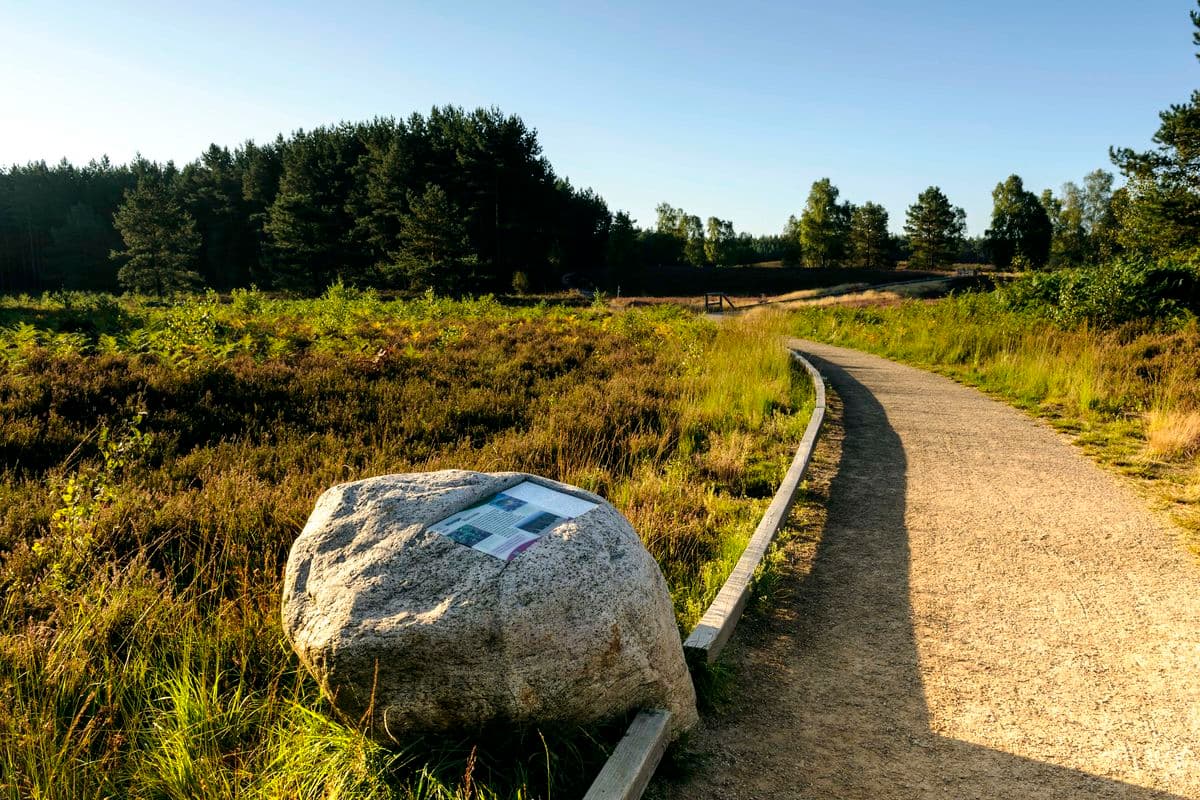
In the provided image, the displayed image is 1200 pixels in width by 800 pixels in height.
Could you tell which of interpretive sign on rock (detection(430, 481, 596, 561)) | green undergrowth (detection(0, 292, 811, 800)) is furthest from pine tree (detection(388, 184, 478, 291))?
interpretive sign on rock (detection(430, 481, 596, 561))

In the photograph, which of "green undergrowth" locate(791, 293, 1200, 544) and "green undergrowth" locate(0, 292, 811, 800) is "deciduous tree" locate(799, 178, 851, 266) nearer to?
"green undergrowth" locate(791, 293, 1200, 544)

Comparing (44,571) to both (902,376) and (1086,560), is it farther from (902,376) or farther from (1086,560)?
(902,376)

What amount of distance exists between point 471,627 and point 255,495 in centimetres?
325

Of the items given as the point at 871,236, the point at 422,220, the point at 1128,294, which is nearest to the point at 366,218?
the point at 422,220

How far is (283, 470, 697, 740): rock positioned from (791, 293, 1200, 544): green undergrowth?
5.71m

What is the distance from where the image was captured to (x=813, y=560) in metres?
5.34

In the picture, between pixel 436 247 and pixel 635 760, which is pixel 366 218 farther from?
pixel 635 760

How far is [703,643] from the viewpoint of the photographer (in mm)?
3725

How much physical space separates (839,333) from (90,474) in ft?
73.8

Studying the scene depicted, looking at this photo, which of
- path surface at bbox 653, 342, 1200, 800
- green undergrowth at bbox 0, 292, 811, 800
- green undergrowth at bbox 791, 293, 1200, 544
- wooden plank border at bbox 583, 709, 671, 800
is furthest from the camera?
green undergrowth at bbox 791, 293, 1200, 544

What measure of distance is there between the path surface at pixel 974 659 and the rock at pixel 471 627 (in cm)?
67

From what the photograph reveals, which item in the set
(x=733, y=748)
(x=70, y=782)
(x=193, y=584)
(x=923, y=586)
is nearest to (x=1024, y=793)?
(x=733, y=748)

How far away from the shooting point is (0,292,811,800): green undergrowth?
272cm

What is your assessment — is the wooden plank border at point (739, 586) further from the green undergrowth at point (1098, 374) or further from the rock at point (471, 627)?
the green undergrowth at point (1098, 374)
